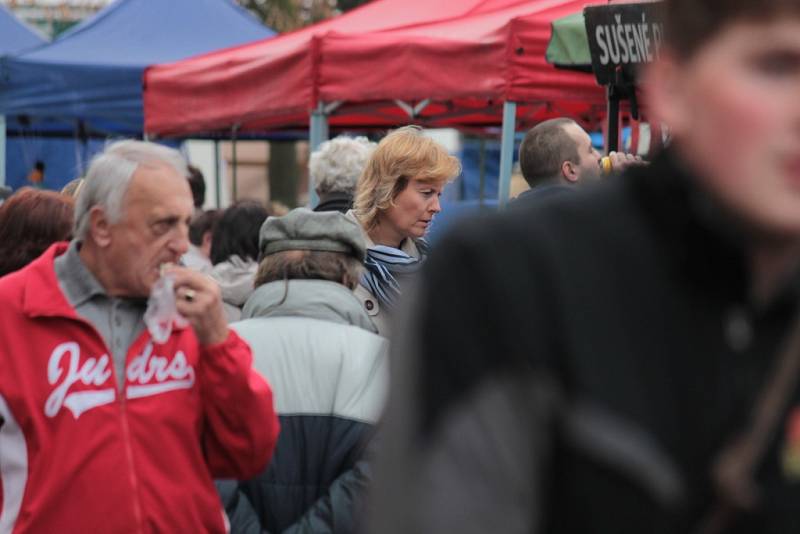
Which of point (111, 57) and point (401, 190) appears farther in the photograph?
point (111, 57)

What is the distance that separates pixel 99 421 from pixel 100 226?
42cm

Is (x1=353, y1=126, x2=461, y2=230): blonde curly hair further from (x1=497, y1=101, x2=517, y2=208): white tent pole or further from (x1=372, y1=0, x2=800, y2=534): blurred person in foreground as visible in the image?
(x1=372, y1=0, x2=800, y2=534): blurred person in foreground

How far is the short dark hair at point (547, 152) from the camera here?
18.0 ft

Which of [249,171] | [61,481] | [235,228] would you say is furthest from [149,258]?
[249,171]

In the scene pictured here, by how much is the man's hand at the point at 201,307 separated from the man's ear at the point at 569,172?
2.95 metres

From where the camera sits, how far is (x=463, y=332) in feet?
3.78

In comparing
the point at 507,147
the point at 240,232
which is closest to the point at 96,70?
the point at 507,147

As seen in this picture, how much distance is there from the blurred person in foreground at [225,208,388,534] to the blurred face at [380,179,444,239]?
143 cm

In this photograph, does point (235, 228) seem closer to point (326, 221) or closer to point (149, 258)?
point (326, 221)

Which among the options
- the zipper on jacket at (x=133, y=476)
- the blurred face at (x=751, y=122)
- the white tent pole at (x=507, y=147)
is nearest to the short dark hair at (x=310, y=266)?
the zipper on jacket at (x=133, y=476)

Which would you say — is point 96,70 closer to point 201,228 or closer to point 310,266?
point 201,228

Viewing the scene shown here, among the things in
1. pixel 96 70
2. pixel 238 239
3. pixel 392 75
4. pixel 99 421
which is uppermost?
pixel 392 75

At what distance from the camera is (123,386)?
2.79 metres

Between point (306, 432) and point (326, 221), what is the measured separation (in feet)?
1.78
